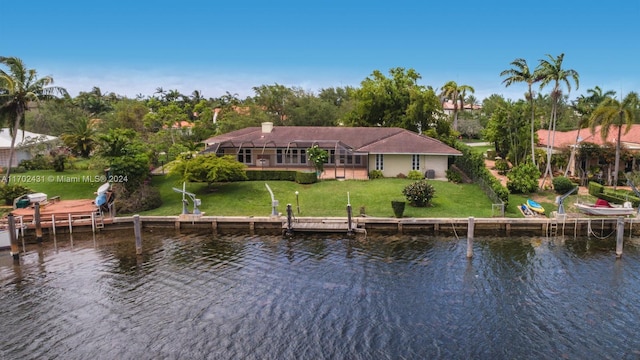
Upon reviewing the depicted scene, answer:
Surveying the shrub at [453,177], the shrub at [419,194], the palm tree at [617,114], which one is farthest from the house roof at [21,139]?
the palm tree at [617,114]

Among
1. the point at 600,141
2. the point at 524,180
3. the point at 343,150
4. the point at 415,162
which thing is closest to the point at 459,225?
the point at 524,180

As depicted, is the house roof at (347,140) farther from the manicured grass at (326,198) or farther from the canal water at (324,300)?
the canal water at (324,300)

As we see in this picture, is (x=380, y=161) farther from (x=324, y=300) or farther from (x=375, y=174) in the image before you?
(x=324, y=300)

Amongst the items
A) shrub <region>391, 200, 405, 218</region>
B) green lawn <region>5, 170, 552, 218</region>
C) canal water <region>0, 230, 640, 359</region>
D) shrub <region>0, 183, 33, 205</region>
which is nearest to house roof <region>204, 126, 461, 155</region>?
green lawn <region>5, 170, 552, 218</region>

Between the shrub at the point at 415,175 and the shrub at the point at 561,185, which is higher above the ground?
the shrub at the point at 415,175

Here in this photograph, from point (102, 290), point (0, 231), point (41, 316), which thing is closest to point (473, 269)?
point (102, 290)

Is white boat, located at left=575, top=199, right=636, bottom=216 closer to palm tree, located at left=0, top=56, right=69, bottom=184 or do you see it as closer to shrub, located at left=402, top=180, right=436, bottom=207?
shrub, located at left=402, top=180, right=436, bottom=207

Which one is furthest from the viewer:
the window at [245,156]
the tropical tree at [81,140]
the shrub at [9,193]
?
the tropical tree at [81,140]
